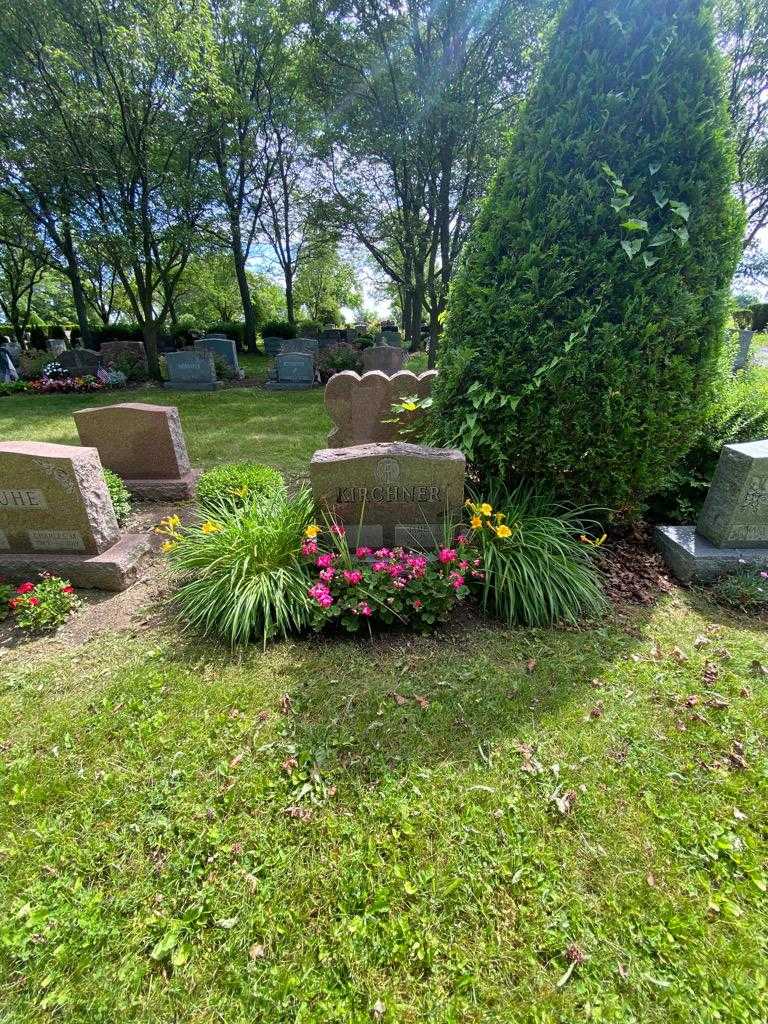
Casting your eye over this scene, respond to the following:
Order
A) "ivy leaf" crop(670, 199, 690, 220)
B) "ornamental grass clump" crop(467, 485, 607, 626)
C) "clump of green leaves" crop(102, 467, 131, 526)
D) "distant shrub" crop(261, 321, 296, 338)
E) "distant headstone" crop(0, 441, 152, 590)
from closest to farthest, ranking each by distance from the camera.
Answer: "ivy leaf" crop(670, 199, 690, 220) → "ornamental grass clump" crop(467, 485, 607, 626) → "distant headstone" crop(0, 441, 152, 590) → "clump of green leaves" crop(102, 467, 131, 526) → "distant shrub" crop(261, 321, 296, 338)

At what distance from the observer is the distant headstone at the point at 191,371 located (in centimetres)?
1327

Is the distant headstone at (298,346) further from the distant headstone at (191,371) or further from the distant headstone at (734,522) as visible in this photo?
the distant headstone at (734,522)

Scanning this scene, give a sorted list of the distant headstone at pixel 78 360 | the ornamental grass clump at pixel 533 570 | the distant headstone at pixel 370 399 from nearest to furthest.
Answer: the ornamental grass clump at pixel 533 570 < the distant headstone at pixel 370 399 < the distant headstone at pixel 78 360

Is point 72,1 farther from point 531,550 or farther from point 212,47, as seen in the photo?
point 531,550

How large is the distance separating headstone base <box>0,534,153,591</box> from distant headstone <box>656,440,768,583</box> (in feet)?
14.6

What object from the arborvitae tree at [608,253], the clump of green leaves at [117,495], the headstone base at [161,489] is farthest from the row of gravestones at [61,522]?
the arborvitae tree at [608,253]

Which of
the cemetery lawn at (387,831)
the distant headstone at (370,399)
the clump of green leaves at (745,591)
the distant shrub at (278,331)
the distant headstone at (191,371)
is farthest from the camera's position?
the distant shrub at (278,331)

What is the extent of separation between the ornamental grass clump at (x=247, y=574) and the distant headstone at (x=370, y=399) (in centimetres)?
172

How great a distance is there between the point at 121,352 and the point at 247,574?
16.0 metres

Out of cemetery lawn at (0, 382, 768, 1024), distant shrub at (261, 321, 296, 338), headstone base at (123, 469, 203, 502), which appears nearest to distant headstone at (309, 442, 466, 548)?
cemetery lawn at (0, 382, 768, 1024)

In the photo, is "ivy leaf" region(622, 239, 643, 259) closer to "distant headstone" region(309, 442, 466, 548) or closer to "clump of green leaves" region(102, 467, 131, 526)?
"distant headstone" region(309, 442, 466, 548)

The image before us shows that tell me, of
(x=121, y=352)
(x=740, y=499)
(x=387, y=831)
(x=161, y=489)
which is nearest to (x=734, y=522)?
(x=740, y=499)

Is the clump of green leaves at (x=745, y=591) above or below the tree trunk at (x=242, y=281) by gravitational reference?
below

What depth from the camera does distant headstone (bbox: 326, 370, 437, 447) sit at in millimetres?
4910
